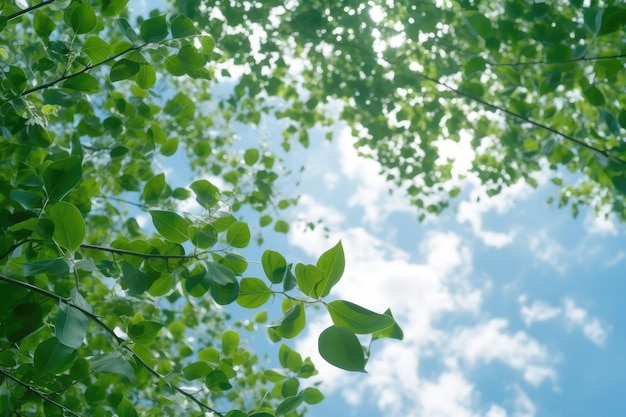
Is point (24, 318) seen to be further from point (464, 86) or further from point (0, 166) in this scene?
point (464, 86)

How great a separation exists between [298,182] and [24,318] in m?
2.71

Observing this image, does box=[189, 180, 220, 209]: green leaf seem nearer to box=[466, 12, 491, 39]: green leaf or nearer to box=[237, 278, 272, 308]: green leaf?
box=[237, 278, 272, 308]: green leaf

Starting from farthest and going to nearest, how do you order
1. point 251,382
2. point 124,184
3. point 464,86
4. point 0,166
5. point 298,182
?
point 298,182
point 251,382
point 464,86
point 124,184
point 0,166

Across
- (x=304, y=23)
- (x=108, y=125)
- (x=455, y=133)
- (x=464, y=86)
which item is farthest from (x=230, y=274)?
(x=455, y=133)

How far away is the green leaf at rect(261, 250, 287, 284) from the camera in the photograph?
1.10 m

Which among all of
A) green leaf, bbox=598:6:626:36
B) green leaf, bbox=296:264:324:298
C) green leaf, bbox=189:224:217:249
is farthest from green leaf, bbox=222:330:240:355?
green leaf, bbox=598:6:626:36

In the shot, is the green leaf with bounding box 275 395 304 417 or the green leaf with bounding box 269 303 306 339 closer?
the green leaf with bounding box 269 303 306 339

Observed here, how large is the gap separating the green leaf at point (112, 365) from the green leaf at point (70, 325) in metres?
0.21

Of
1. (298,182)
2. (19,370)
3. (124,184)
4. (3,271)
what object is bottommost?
(19,370)

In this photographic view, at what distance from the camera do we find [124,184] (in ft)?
6.77

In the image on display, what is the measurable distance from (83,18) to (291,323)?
2.71ft

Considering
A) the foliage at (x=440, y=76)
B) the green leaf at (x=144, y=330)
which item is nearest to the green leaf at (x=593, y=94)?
the foliage at (x=440, y=76)

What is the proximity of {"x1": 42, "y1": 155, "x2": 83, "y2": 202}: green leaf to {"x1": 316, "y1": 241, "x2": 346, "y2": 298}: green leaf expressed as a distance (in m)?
0.50

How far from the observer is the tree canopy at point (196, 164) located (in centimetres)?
110
